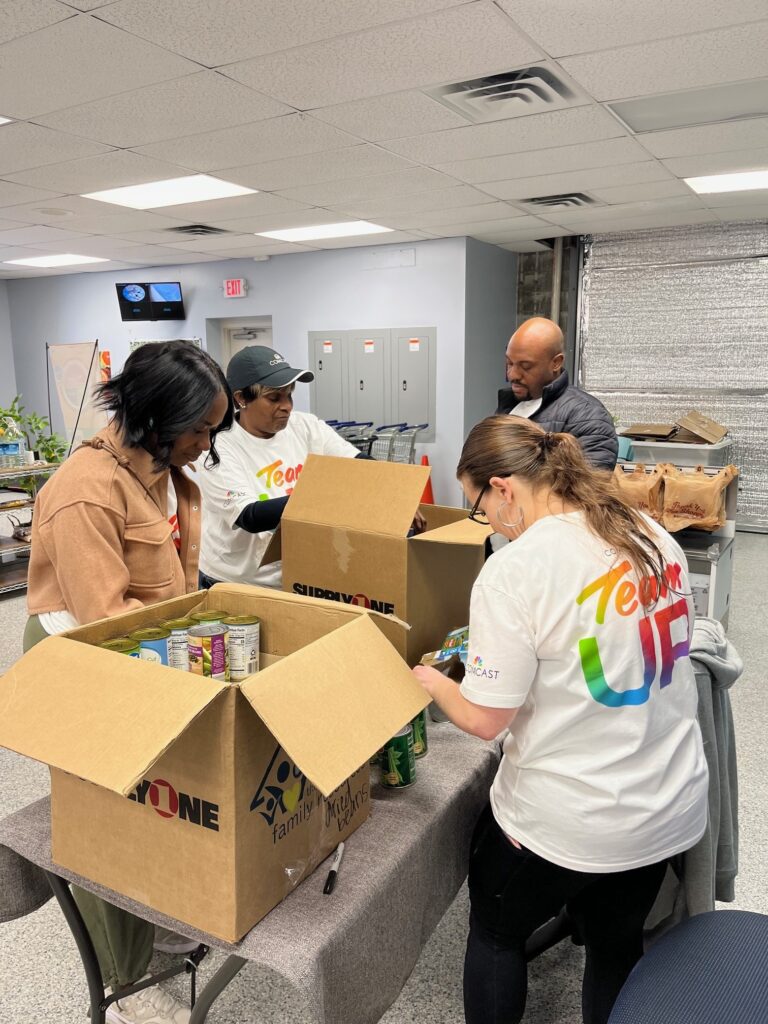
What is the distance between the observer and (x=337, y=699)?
1037 millimetres

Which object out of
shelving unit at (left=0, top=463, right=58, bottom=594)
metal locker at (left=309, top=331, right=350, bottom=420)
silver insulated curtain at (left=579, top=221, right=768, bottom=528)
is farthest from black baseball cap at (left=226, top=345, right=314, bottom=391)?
silver insulated curtain at (left=579, top=221, right=768, bottom=528)

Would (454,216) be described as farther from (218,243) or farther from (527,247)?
(218,243)

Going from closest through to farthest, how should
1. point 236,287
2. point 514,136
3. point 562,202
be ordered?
1. point 514,136
2. point 562,202
3. point 236,287

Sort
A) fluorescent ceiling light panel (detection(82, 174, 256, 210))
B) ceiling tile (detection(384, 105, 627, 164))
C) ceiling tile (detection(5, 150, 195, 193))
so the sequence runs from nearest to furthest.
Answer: ceiling tile (detection(384, 105, 627, 164)) → ceiling tile (detection(5, 150, 195, 193)) → fluorescent ceiling light panel (detection(82, 174, 256, 210))

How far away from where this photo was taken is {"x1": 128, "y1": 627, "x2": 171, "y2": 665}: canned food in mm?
1211

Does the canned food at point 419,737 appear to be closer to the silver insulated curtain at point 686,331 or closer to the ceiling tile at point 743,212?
the ceiling tile at point 743,212

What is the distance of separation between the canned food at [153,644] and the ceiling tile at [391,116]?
2575 mm

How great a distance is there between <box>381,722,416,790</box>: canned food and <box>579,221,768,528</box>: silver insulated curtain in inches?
248

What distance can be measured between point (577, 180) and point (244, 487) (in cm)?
333

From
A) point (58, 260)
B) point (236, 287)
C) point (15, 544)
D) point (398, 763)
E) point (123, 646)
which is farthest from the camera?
point (58, 260)

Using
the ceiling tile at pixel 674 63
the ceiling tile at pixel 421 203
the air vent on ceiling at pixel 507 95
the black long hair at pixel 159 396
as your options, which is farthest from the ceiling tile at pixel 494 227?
the black long hair at pixel 159 396

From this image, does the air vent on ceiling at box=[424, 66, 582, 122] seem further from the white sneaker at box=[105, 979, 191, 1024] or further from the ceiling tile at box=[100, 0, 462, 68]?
the white sneaker at box=[105, 979, 191, 1024]

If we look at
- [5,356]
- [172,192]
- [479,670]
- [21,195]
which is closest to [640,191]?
[172,192]

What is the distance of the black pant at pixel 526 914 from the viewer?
4.16 ft
